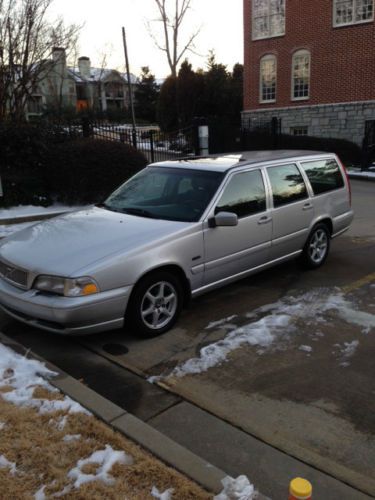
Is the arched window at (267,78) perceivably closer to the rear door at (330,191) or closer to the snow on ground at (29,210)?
the snow on ground at (29,210)

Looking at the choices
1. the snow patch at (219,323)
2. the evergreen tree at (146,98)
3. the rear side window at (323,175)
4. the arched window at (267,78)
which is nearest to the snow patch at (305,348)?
the snow patch at (219,323)

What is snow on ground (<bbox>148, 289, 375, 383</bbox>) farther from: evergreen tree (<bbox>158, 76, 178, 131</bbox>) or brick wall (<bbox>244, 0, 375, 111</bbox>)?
evergreen tree (<bbox>158, 76, 178, 131</bbox>)

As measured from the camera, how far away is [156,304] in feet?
14.6

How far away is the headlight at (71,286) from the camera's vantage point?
3.92 m

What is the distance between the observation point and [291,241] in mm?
6012

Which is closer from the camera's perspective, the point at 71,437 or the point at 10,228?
the point at 71,437

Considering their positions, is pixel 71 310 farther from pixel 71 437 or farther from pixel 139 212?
pixel 139 212

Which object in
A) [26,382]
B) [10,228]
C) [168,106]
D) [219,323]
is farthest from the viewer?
[168,106]

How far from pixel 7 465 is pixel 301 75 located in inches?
941

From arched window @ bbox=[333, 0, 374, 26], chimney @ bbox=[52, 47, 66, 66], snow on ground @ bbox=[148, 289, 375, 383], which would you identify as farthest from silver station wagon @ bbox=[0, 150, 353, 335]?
arched window @ bbox=[333, 0, 374, 26]

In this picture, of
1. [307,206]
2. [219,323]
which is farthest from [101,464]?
[307,206]

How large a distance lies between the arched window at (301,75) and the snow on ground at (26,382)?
2235cm

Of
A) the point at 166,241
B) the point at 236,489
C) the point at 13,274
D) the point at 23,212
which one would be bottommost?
the point at 236,489

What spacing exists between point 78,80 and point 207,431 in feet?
215
